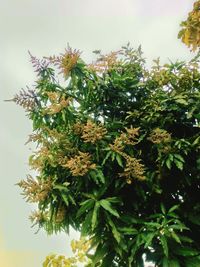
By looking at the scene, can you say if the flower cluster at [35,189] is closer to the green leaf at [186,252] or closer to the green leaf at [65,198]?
the green leaf at [65,198]

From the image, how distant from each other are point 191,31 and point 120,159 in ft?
7.80

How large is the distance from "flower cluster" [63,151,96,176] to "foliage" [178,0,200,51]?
2519 millimetres

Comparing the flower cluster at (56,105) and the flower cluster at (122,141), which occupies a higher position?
the flower cluster at (56,105)

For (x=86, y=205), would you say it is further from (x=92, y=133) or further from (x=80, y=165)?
(x=92, y=133)

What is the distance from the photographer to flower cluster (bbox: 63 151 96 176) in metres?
5.57

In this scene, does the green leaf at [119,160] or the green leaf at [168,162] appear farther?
the green leaf at [168,162]

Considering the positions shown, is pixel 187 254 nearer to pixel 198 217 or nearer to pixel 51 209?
pixel 198 217

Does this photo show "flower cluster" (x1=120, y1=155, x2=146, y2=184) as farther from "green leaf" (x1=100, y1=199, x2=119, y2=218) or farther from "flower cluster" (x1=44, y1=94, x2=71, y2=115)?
"flower cluster" (x1=44, y1=94, x2=71, y2=115)

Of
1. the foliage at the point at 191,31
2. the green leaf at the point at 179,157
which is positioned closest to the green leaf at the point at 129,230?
the green leaf at the point at 179,157

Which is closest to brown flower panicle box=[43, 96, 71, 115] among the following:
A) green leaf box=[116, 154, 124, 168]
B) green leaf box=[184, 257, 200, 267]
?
green leaf box=[116, 154, 124, 168]

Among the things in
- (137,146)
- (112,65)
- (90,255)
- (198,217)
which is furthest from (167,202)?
(112,65)

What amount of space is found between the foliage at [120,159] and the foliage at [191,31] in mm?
441

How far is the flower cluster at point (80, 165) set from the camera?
5.57 m

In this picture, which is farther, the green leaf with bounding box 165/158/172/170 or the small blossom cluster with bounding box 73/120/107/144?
the green leaf with bounding box 165/158/172/170
